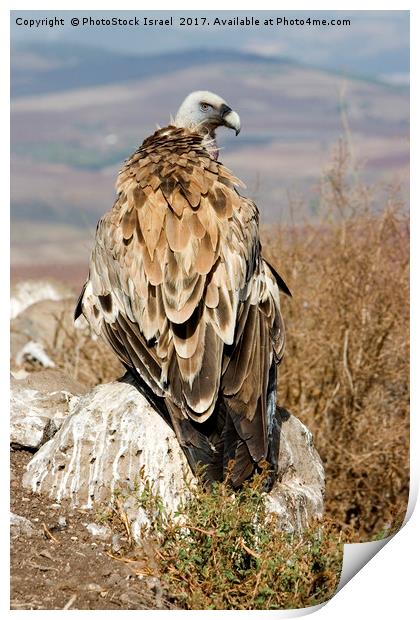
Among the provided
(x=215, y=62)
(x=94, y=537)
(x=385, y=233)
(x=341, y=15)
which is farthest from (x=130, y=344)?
(x=385, y=233)

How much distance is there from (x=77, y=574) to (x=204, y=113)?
345 centimetres

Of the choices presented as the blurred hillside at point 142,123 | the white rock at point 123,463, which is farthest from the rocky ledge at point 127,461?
the blurred hillside at point 142,123

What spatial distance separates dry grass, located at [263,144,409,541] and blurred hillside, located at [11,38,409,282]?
0.32m

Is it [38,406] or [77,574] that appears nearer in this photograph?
[77,574]

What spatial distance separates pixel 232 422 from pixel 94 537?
0.88m

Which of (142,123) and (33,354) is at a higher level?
(142,123)

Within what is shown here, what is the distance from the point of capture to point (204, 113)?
7.86 meters

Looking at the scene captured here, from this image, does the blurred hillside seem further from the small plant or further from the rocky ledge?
the small plant

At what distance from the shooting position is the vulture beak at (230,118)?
7.70m

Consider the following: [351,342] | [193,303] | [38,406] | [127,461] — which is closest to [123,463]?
[127,461]

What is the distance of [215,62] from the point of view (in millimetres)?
8375

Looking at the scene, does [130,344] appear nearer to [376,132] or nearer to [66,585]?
[66,585]

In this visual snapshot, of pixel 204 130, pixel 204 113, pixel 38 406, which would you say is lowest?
pixel 38 406

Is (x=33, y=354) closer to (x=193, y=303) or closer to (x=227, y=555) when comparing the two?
(x=193, y=303)
